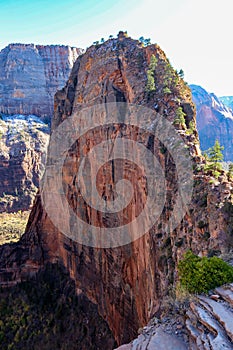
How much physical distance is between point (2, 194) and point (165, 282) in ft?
325

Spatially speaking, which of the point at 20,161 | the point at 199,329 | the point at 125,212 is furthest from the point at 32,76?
the point at 199,329

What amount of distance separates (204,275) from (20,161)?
A: 111 meters

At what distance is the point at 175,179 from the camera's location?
21.4 meters

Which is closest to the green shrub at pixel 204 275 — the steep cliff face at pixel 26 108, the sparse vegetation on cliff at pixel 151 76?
the sparse vegetation on cliff at pixel 151 76

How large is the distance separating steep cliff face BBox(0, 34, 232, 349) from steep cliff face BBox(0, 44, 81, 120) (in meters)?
97.4

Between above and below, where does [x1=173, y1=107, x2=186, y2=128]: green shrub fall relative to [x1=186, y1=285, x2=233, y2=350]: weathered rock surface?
above

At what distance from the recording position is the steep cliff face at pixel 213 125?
143250mm

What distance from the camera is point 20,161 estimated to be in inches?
4469

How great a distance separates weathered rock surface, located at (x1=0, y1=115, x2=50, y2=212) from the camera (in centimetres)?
10711

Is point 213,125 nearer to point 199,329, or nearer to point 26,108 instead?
point 26,108

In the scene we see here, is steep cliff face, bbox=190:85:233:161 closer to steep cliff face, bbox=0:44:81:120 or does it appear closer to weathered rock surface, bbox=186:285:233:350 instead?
steep cliff face, bbox=0:44:81:120

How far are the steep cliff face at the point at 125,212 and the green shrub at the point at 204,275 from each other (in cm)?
411

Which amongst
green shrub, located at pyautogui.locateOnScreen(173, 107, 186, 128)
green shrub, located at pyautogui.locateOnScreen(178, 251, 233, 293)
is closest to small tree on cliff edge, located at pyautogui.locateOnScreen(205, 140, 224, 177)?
green shrub, located at pyautogui.locateOnScreen(173, 107, 186, 128)

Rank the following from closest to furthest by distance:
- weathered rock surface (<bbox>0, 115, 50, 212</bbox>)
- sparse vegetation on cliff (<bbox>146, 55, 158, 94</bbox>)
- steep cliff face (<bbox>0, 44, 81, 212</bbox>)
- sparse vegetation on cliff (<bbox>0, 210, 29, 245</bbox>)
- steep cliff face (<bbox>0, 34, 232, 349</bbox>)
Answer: steep cliff face (<bbox>0, 34, 232, 349</bbox>), sparse vegetation on cliff (<bbox>146, 55, 158, 94</bbox>), sparse vegetation on cliff (<bbox>0, 210, 29, 245</bbox>), weathered rock surface (<bbox>0, 115, 50, 212</bbox>), steep cliff face (<bbox>0, 44, 81, 212</bbox>)
